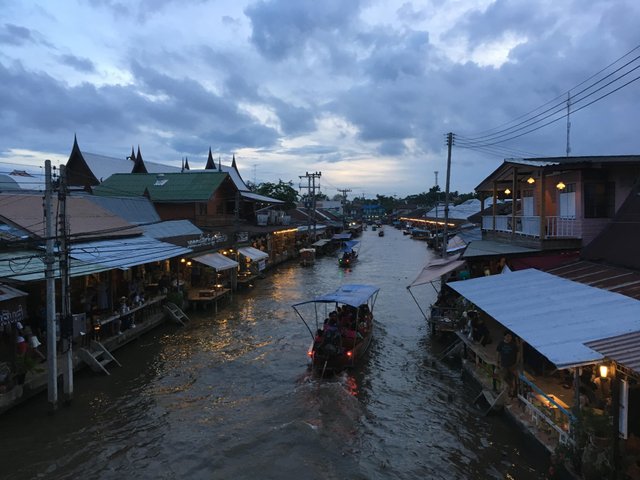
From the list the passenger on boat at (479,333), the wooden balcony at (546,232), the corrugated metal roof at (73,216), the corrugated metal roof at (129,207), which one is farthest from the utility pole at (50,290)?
the wooden balcony at (546,232)

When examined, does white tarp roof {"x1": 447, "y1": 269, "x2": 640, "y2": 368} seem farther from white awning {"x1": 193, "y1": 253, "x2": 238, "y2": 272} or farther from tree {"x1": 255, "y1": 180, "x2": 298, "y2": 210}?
tree {"x1": 255, "y1": 180, "x2": 298, "y2": 210}

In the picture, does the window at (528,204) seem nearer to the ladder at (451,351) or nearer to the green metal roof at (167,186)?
the ladder at (451,351)

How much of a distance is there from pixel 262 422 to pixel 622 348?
8894mm

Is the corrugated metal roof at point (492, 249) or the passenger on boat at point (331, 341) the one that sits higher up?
the corrugated metal roof at point (492, 249)

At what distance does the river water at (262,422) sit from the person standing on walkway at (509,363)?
0.94 meters

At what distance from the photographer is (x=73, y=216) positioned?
20516mm

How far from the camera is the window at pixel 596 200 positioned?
16797 mm

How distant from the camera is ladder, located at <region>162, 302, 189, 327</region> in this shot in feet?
74.4

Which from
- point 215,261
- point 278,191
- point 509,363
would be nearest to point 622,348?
point 509,363

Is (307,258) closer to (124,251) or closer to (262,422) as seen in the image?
(124,251)

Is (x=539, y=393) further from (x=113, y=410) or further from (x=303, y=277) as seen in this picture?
(x=303, y=277)

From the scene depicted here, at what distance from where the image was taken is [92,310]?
18000mm

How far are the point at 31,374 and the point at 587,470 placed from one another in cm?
1378

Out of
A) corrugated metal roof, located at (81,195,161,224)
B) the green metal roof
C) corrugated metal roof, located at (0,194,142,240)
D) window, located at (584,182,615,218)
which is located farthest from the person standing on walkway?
the green metal roof
